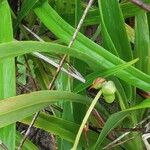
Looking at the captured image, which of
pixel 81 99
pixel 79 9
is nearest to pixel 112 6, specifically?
pixel 79 9

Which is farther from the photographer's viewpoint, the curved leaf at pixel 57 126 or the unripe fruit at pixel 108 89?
the curved leaf at pixel 57 126

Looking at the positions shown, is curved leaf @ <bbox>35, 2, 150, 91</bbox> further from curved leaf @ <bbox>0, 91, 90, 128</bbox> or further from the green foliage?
curved leaf @ <bbox>0, 91, 90, 128</bbox>

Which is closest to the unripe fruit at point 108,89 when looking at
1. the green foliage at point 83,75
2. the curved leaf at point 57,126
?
the green foliage at point 83,75

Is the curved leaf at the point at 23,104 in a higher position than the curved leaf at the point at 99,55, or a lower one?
lower

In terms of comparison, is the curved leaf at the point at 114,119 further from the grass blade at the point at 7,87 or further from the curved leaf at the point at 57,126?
the grass blade at the point at 7,87

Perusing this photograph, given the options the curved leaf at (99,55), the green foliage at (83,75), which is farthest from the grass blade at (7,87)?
the curved leaf at (99,55)

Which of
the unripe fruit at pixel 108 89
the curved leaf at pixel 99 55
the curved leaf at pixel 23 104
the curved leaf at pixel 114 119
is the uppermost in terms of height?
the curved leaf at pixel 99 55

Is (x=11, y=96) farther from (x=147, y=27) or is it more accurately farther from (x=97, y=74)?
(x=147, y=27)

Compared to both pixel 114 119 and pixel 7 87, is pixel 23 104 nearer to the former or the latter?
pixel 7 87

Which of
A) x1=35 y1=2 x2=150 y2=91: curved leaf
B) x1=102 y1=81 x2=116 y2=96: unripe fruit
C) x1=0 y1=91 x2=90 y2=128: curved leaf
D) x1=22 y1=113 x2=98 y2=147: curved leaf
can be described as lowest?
x1=22 y1=113 x2=98 y2=147: curved leaf

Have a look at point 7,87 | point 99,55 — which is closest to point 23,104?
point 7,87

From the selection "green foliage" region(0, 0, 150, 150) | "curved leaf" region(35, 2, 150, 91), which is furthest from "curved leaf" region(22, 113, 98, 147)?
"curved leaf" region(35, 2, 150, 91)
